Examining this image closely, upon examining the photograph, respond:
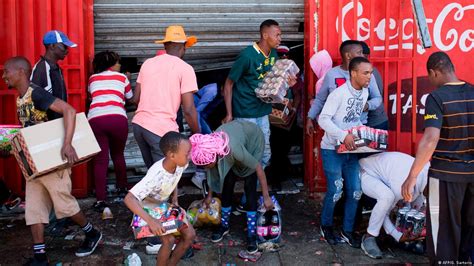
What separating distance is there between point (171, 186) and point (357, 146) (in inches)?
67.7

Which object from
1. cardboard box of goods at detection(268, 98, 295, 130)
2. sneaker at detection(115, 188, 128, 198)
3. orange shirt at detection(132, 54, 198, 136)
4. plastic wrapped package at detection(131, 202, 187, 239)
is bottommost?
sneaker at detection(115, 188, 128, 198)

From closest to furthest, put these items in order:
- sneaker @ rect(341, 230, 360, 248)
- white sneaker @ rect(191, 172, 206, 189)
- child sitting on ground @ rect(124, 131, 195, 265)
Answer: child sitting on ground @ rect(124, 131, 195, 265) < sneaker @ rect(341, 230, 360, 248) < white sneaker @ rect(191, 172, 206, 189)

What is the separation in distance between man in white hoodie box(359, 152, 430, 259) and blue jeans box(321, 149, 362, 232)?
9 centimetres

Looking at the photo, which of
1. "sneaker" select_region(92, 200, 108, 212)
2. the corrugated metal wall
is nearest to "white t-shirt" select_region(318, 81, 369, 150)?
the corrugated metal wall

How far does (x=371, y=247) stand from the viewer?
5.44 m

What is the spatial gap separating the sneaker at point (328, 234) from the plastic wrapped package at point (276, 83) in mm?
1387

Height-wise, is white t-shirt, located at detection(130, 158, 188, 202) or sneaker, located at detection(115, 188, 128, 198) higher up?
white t-shirt, located at detection(130, 158, 188, 202)


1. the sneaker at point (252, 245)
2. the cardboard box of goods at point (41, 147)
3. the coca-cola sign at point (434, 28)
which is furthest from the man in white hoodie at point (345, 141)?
the cardboard box of goods at point (41, 147)

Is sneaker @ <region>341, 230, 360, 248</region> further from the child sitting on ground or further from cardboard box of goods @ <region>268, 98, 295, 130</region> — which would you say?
the child sitting on ground

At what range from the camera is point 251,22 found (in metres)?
7.36

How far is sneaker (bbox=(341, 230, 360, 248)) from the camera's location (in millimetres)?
5627

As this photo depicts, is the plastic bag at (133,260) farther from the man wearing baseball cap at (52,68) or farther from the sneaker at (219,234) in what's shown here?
the man wearing baseball cap at (52,68)

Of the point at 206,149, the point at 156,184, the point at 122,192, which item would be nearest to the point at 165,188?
the point at 156,184

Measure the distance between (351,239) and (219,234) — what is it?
47.4 inches
